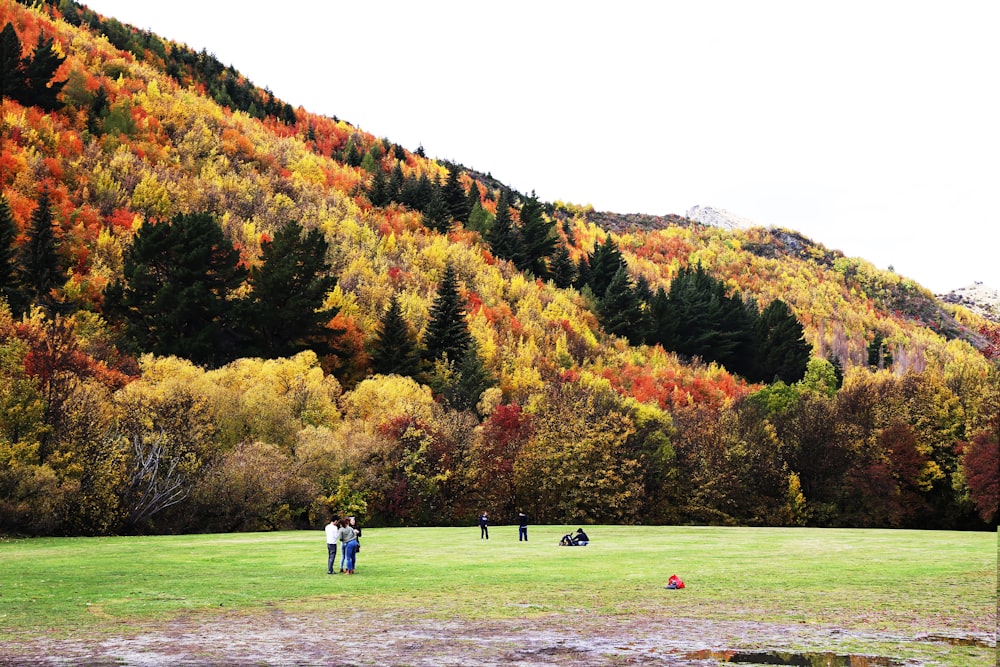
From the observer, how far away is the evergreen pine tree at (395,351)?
277 feet

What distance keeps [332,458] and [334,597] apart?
38.1 metres

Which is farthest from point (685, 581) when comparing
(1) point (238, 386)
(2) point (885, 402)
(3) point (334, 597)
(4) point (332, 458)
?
(2) point (885, 402)

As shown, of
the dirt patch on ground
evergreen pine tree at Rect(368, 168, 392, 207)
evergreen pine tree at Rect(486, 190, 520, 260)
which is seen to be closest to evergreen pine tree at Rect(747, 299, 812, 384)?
evergreen pine tree at Rect(486, 190, 520, 260)

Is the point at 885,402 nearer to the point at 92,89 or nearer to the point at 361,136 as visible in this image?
the point at 92,89

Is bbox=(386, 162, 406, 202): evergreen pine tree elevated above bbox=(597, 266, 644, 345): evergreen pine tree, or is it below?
above

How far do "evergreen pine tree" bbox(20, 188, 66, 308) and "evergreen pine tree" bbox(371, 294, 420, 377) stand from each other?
29.6m

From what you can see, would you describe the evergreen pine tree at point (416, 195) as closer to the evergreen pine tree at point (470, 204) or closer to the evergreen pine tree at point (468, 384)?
the evergreen pine tree at point (470, 204)

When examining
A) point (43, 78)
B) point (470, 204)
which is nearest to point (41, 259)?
point (43, 78)

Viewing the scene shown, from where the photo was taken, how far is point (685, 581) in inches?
868

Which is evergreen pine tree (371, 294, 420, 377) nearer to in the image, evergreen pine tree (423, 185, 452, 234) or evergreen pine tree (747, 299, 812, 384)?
evergreen pine tree (423, 185, 452, 234)

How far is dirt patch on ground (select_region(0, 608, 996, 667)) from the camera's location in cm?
1127

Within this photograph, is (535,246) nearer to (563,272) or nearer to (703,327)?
(563,272)

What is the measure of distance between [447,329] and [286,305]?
1881 centimetres

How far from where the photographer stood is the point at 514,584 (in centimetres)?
2128
